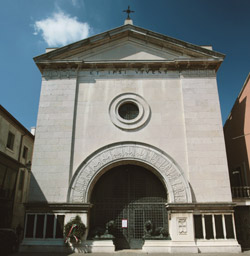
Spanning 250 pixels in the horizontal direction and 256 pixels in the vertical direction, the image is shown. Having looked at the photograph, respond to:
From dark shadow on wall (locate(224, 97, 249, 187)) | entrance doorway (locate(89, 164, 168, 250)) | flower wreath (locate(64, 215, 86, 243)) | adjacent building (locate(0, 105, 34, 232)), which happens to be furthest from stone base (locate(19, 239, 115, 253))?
dark shadow on wall (locate(224, 97, 249, 187))

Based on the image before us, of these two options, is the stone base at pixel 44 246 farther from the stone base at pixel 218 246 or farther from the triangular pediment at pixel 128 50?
the triangular pediment at pixel 128 50

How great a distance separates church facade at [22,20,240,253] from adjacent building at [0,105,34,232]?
180 inches

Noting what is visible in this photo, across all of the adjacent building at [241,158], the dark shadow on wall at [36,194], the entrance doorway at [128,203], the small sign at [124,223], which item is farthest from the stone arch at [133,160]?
the adjacent building at [241,158]

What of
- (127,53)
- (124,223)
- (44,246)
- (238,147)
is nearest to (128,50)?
(127,53)

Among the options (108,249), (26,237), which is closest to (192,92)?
(108,249)

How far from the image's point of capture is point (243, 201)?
47.3 feet

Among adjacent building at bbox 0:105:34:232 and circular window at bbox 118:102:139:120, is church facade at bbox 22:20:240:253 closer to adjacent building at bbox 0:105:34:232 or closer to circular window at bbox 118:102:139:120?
circular window at bbox 118:102:139:120

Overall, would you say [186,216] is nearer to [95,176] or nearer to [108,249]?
[108,249]

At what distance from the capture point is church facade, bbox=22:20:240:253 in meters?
13.2

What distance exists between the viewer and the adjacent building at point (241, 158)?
1518cm

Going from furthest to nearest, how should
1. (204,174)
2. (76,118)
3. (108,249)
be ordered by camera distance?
1. (76,118)
2. (204,174)
3. (108,249)

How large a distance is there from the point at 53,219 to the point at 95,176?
3.02 m

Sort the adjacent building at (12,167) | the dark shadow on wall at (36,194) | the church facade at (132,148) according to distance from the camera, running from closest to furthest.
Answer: the church facade at (132,148)
the dark shadow on wall at (36,194)
the adjacent building at (12,167)

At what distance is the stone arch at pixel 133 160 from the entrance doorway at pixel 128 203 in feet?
3.16
